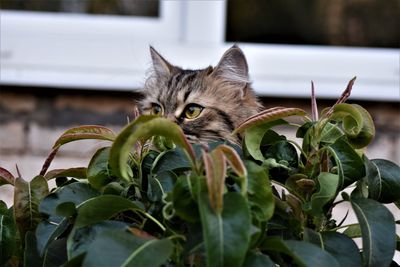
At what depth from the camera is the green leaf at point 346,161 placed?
117 cm

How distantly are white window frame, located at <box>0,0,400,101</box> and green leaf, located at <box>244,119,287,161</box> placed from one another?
259cm

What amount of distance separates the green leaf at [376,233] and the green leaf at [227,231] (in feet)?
0.82

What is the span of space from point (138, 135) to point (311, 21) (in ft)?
10.0

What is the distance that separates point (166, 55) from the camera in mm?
3852

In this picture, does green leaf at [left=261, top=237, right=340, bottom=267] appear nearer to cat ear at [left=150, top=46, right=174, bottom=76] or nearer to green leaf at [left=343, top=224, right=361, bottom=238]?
green leaf at [left=343, top=224, right=361, bottom=238]

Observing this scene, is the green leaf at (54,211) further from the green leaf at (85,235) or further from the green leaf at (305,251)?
A: the green leaf at (305,251)

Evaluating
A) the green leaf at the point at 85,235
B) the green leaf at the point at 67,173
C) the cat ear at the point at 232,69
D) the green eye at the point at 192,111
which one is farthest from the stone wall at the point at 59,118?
the green leaf at the point at 85,235

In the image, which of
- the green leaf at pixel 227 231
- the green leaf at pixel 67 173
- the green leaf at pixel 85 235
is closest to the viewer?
the green leaf at pixel 227 231

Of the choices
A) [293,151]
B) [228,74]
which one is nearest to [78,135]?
[293,151]

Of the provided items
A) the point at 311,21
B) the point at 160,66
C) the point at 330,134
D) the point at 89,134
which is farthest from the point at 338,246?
the point at 311,21

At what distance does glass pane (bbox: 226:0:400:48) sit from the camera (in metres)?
3.95

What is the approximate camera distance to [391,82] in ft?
12.7

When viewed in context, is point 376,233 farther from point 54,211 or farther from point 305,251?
point 54,211

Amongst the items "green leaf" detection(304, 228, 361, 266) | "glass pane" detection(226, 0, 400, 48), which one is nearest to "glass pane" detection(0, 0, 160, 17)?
"glass pane" detection(226, 0, 400, 48)
